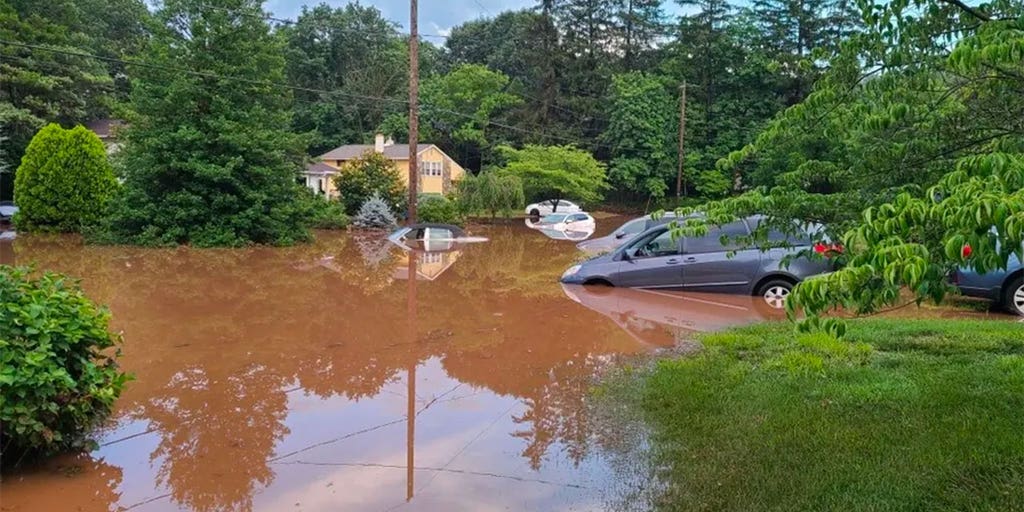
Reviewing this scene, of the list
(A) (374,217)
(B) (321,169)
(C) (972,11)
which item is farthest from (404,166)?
(C) (972,11)

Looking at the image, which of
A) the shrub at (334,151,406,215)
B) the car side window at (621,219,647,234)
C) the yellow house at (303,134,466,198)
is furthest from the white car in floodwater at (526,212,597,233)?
the car side window at (621,219,647,234)

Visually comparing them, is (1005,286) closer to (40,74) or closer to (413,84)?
(413,84)

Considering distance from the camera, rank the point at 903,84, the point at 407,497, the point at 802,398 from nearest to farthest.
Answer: the point at 903,84 → the point at 407,497 → the point at 802,398

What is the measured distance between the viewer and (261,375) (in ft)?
24.2

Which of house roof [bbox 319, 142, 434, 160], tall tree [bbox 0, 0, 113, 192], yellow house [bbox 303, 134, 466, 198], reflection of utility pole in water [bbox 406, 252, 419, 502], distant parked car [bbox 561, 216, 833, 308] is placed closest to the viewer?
reflection of utility pole in water [bbox 406, 252, 419, 502]

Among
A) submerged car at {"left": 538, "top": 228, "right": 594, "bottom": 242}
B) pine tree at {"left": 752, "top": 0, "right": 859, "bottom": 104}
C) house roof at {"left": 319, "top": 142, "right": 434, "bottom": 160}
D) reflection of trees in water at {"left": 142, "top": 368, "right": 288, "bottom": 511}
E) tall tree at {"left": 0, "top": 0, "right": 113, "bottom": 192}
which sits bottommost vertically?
reflection of trees in water at {"left": 142, "top": 368, "right": 288, "bottom": 511}

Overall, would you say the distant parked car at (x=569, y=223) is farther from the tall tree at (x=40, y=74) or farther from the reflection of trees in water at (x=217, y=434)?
the reflection of trees in water at (x=217, y=434)

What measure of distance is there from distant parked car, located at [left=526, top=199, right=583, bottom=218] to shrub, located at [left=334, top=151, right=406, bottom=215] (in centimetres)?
1055

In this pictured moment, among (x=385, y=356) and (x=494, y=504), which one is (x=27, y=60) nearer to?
(x=385, y=356)

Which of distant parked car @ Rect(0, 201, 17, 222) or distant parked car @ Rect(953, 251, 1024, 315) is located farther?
distant parked car @ Rect(0, 201, 17, 222)

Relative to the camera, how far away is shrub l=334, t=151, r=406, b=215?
110ft

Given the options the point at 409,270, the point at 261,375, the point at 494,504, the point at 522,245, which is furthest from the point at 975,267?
the point at 522,245

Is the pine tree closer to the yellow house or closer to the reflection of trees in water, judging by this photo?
the yellow house

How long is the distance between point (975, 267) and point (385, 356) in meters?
6.98
